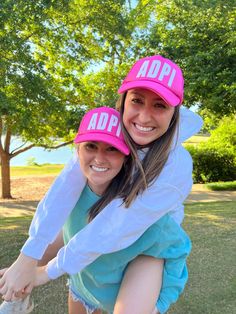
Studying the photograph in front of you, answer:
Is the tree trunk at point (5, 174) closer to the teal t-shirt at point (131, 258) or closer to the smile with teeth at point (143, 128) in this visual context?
the teal t-shirt at point (131, 258)

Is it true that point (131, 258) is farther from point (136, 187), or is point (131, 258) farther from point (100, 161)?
point (100, 161)

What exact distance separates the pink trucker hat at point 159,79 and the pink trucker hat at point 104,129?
0.39 ft

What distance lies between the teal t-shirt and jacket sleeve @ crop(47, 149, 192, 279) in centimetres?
9

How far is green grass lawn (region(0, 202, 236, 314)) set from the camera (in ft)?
10.7

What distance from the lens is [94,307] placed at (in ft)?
7.06

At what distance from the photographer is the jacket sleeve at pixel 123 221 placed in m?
1.63

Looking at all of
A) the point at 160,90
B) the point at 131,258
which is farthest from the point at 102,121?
the point at 131,258

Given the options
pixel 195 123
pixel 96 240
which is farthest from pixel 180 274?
pixel 195 123

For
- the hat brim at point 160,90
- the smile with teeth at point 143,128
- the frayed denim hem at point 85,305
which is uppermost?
the hat brim at point 160,90

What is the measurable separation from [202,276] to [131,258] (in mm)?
2322

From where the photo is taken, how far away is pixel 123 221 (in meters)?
1.62

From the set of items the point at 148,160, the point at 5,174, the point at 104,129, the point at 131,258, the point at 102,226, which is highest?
the point at 104,129

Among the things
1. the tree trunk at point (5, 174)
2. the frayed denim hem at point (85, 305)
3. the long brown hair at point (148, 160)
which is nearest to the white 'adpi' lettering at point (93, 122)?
the long brown hair at point (148, 160)

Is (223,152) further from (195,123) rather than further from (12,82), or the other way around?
(195,123)
